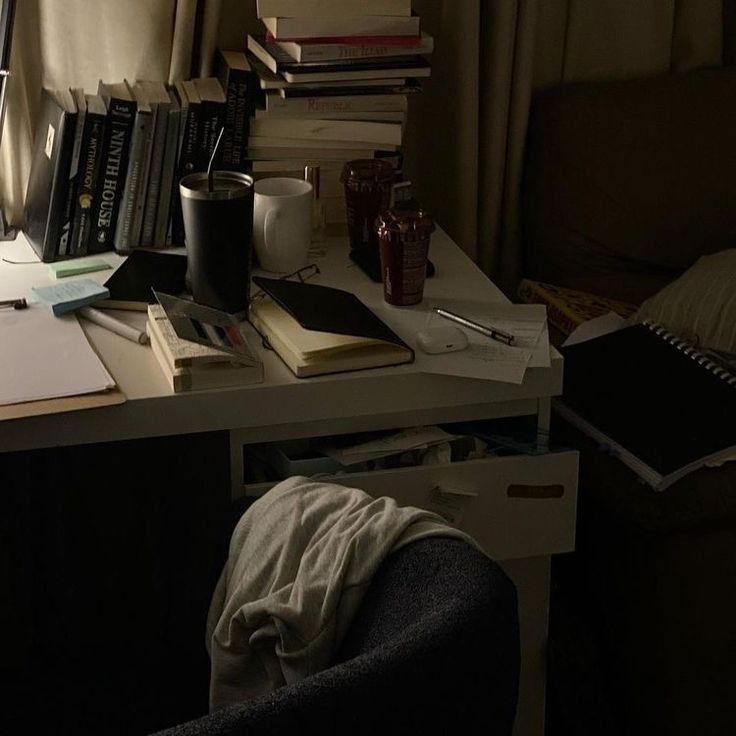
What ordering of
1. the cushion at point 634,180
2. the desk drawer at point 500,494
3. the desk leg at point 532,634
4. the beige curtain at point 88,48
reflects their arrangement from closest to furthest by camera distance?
the desk drawer at point 500,494
the desk leg at point 532,634
the beige curtain at point 88,48
the cushion at point 634,180

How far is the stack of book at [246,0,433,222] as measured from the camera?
1750 millimetres

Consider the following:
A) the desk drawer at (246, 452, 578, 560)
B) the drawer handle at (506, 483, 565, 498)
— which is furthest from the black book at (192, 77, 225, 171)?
the drawer handle at (506, 483, 565, 498)

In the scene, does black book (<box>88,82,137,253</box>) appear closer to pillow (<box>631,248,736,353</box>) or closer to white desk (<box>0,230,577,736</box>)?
white desk (<box>0,230,577,736</box>)

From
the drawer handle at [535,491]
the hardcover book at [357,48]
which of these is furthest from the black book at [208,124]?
the drawer handle at [535,491]

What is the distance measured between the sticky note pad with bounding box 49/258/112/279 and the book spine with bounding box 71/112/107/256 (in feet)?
0.12

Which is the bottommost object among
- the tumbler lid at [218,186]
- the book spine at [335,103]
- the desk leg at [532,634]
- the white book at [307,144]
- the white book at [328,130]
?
the desk leg at [532,634]

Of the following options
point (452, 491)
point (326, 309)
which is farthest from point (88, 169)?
point (452, 491)

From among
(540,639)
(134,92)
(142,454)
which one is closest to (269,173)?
(134,92)

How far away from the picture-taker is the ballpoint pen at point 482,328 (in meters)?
1.54

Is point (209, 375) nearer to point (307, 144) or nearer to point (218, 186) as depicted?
point (218, 186)

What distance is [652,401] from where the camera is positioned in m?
1.69

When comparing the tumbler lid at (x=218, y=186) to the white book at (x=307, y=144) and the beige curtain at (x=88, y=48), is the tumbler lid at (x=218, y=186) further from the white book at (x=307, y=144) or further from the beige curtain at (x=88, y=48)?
the beige curtain at (x=88, y=48)

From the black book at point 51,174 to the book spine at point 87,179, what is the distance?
0.05 ft

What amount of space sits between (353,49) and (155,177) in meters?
0.34
